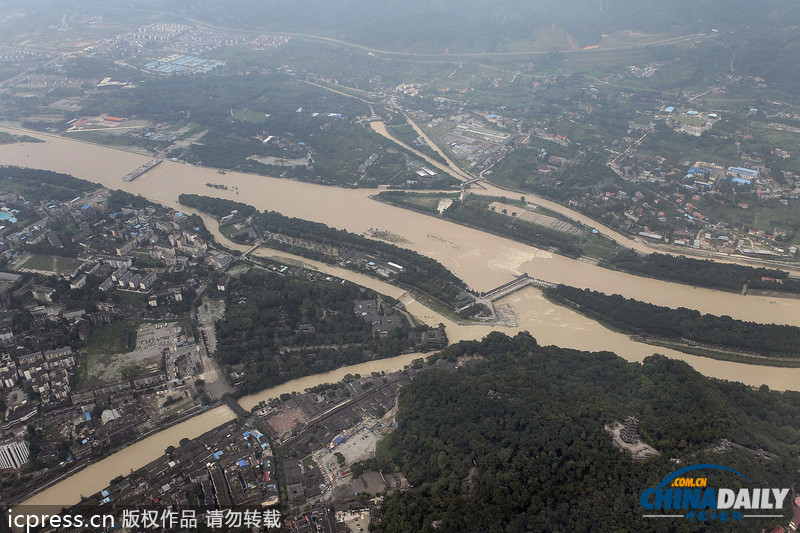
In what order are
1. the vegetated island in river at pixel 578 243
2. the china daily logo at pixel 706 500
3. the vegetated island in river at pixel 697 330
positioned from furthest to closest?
the vegetated island in river at pixel 578 243, the vegetated island in river at pixel 697 330, the china daily logo at pixel 706 500

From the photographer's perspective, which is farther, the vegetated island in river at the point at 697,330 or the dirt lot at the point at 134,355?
the vegetated island in river at the point at 697,330

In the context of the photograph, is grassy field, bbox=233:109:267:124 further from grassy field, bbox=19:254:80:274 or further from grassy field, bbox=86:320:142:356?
grassy field, bbox=86:320:142:356

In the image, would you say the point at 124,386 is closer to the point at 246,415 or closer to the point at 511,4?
the point at 246,415

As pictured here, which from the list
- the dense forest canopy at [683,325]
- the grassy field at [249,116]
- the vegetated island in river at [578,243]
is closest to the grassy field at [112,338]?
the vegetated island in river at [578,243]

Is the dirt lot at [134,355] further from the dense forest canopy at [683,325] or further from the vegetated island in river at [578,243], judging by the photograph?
the dense forest canopy at [683,325]

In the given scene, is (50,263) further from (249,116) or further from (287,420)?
(249,116)
